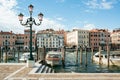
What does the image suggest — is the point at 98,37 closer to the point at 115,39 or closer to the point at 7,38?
the point at 115,39

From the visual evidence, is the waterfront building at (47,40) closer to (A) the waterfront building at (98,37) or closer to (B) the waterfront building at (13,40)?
(B) the waterfront building at (13,40)

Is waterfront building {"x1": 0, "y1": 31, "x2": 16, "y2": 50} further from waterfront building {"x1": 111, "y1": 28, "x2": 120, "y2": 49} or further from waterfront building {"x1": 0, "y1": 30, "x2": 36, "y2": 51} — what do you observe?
waterfront building {"x1": 111, "y1": 28, "x2": 120, "y2": 49}

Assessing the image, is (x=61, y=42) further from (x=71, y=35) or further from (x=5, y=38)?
(x=5, y=38)

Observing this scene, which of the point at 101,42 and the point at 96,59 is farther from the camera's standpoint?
the point at 101,42

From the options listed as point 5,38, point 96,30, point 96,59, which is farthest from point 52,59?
point 96,30

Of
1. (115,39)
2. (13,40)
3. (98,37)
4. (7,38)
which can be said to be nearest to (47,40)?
(13,40)

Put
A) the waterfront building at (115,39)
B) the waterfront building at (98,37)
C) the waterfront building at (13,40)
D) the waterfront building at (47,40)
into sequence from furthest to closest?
the waterfront building at (47,40) < the waterfront building at (98,37) < the waterfront building at (13,40) < the waterfront building at (115,39)

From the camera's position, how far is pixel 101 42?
307ft

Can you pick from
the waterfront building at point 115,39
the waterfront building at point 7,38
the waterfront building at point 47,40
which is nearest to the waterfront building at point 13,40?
the waterfront building at point 7,38

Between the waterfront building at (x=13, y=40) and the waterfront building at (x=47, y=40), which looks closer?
the waterfront building at (x=13, y=40)

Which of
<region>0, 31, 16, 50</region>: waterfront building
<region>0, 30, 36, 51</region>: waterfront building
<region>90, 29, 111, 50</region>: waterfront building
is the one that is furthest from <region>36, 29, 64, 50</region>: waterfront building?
<region>90, 29, 111, 50</region>: waterfront building

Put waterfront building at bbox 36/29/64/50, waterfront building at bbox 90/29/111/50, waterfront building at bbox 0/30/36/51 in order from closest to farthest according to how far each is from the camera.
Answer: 1. waterfront building at bbox 0/30/36/51
2. waterfront building at bbox 90/29/111/50
3. waterfront building at bbox 36/29/64/50

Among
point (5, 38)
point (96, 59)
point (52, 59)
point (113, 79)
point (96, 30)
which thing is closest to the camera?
point (113, 79)

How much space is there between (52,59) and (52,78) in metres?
21.6
